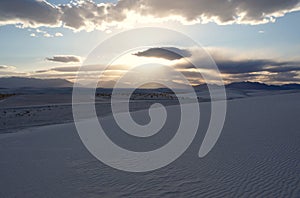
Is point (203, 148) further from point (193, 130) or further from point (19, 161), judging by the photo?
point (19, 161)

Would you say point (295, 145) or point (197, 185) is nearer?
point (197, 185)

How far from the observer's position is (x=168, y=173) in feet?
27.8

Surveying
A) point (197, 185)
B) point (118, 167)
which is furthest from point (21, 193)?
point (197, 185)

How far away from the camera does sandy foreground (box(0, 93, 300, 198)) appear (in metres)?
6.97

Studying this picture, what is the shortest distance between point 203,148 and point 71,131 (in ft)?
27.6

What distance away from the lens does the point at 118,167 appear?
934cm

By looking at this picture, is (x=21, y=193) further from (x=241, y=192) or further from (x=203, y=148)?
(x=203, y=148)

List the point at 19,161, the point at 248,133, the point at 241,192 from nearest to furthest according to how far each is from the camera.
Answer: the point at 241,192, the point at 19,161, the point at 248,133

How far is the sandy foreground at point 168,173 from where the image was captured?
697cm

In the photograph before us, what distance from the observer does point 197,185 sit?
7.31m

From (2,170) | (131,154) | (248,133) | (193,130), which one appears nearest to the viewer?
(2,170)

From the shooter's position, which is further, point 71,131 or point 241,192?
point 71,131

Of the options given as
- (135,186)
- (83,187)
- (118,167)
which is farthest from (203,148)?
(83,187)

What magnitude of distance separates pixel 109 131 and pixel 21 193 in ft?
32.4
